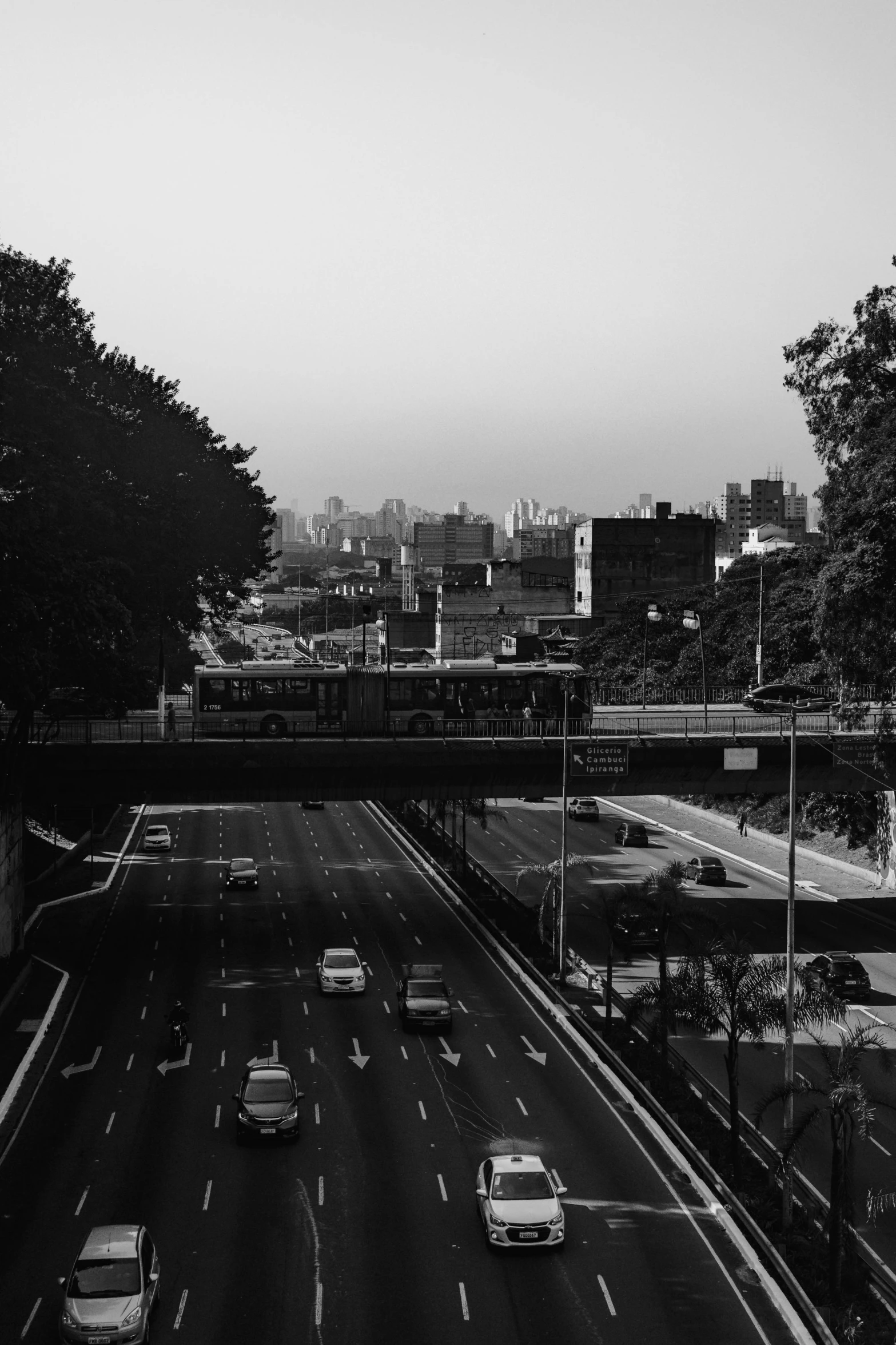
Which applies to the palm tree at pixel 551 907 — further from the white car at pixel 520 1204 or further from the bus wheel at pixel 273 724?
the white car at pixel 520 1204

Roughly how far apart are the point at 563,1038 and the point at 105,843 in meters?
44.7

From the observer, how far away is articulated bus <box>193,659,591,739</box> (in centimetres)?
6612

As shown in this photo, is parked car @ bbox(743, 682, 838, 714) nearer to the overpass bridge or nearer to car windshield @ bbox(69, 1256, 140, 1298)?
the overpass bridge

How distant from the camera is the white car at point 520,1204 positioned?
28.5 meters

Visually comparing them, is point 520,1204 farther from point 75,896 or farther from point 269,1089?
point 75,896

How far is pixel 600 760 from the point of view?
188 ft

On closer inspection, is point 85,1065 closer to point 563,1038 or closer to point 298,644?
point 563,1038

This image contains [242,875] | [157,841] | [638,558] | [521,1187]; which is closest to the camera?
[521,1187]

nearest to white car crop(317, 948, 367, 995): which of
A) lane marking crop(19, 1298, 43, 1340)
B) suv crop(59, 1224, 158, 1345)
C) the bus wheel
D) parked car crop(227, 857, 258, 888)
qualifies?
the bus wheel

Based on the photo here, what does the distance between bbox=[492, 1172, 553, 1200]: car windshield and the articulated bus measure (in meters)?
36.4

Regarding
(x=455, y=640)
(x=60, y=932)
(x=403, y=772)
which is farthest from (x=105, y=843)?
(x=455, y=640)

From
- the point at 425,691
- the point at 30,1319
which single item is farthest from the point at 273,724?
the point at 30,1319

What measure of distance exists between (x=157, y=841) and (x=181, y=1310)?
56.0 metres

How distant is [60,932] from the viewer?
58562mm
